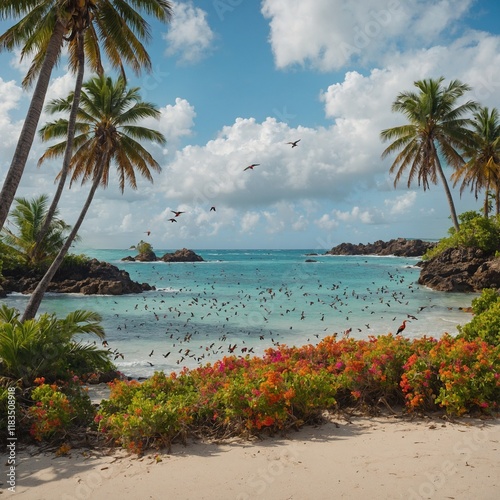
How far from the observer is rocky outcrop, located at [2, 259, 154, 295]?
35.3 m

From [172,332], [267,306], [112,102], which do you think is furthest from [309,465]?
[267,306]

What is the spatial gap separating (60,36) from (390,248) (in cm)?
11099

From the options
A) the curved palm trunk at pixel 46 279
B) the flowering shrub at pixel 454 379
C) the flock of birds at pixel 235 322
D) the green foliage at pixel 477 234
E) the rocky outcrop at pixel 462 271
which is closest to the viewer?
the flowering shrub at pixel 454 379

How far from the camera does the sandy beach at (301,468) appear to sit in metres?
4.34

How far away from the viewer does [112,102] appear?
1906 centimetres

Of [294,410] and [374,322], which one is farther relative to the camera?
[374,322]

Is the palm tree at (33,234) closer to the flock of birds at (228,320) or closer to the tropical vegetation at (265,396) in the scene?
the flock of birds at (228,320)

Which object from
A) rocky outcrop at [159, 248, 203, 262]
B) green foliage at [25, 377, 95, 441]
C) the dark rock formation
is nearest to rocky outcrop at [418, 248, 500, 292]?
green foliage at [25, 377, 95, 441]

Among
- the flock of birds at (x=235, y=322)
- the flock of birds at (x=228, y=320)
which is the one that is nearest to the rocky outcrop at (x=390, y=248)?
the flock of birds at (x=228, y=320)

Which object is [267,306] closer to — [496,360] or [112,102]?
[112,102]

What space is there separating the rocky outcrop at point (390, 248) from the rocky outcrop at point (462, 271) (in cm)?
6186

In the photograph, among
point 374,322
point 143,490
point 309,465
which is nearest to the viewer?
point 143,490

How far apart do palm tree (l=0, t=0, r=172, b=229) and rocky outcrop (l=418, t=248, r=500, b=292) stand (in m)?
26.8

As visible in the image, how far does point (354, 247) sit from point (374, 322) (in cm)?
11201
